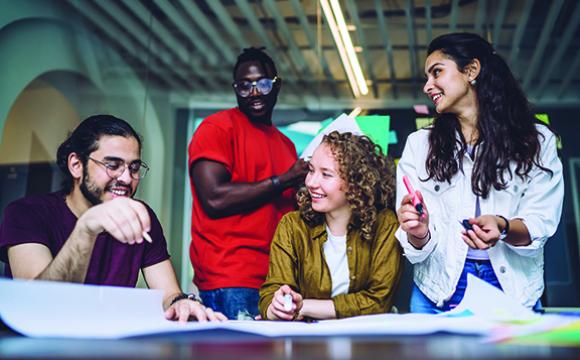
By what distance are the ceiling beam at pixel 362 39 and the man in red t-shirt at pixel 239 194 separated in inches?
57.4

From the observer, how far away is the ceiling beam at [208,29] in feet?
11.5

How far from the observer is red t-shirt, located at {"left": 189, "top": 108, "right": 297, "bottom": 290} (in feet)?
5.82

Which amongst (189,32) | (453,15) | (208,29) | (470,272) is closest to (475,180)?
(470,272)

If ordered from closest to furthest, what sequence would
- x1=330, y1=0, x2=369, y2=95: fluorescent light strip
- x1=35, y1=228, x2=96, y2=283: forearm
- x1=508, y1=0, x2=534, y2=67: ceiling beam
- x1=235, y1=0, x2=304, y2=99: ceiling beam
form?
1. x1=35, y1=228, x2=96, y2=283: forearm
2. x1=330, y1=0, x2=369, y2=95: fluorescent light strip
3. x1=508, y1=0, x2=534, y2=67: ceiling beam
4. x1=235, y1=0, x2=304, y2=99: ceiling beam

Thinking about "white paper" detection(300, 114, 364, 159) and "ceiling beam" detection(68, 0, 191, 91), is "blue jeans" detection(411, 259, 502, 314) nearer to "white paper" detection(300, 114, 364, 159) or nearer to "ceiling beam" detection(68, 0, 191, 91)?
"white paper" detection(300, 114, 364, 159)

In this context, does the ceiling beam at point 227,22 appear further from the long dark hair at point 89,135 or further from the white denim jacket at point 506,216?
the white denim jacket at point 506,216

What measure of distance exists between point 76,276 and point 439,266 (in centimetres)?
92

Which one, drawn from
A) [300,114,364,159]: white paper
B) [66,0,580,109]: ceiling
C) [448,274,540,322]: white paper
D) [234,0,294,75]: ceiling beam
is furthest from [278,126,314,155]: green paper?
[448,274,540,322]: white paper

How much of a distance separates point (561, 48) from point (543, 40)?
23cm

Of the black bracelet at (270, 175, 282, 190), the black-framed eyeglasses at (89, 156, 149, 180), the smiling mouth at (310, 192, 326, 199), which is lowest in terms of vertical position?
the smiling mouth at (310, 192, 326, 199)

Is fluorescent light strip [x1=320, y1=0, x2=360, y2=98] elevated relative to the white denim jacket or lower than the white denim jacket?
elevated

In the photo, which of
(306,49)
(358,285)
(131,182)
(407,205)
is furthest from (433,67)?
(306,49)

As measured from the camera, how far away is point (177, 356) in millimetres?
467

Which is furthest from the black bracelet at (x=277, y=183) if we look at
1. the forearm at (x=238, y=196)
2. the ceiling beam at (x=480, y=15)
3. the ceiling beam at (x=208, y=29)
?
the ceiling beam at (x=480, y=15)
